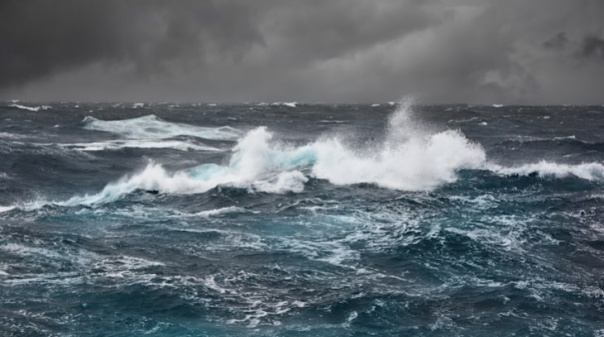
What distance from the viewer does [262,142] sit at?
44.5m

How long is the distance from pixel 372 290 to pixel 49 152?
119 ft

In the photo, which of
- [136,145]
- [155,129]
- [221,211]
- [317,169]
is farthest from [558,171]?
[155,129]

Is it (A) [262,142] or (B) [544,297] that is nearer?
(B) [544,297]

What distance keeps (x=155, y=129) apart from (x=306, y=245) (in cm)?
5298

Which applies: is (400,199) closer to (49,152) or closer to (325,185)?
(325,185)

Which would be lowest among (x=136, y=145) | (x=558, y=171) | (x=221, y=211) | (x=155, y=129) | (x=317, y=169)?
(x=221, y=211)

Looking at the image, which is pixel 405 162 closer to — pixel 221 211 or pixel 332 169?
pixel 332 169

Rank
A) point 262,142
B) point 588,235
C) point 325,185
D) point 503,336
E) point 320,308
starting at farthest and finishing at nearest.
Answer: point 262,142 → point 325,185 → point 588,235 → point 320,308 → point 503,336

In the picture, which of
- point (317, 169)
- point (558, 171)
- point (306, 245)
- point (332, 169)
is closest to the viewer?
point (306, 245)

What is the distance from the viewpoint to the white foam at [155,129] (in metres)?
67.1

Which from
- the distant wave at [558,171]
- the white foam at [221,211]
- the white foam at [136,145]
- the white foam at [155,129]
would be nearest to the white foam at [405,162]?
the distant wave at [558,171]

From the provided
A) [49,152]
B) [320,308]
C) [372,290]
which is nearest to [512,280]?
[372,290]

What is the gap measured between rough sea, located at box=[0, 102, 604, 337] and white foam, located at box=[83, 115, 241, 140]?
22.2m

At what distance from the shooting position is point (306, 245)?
74.9 feet
